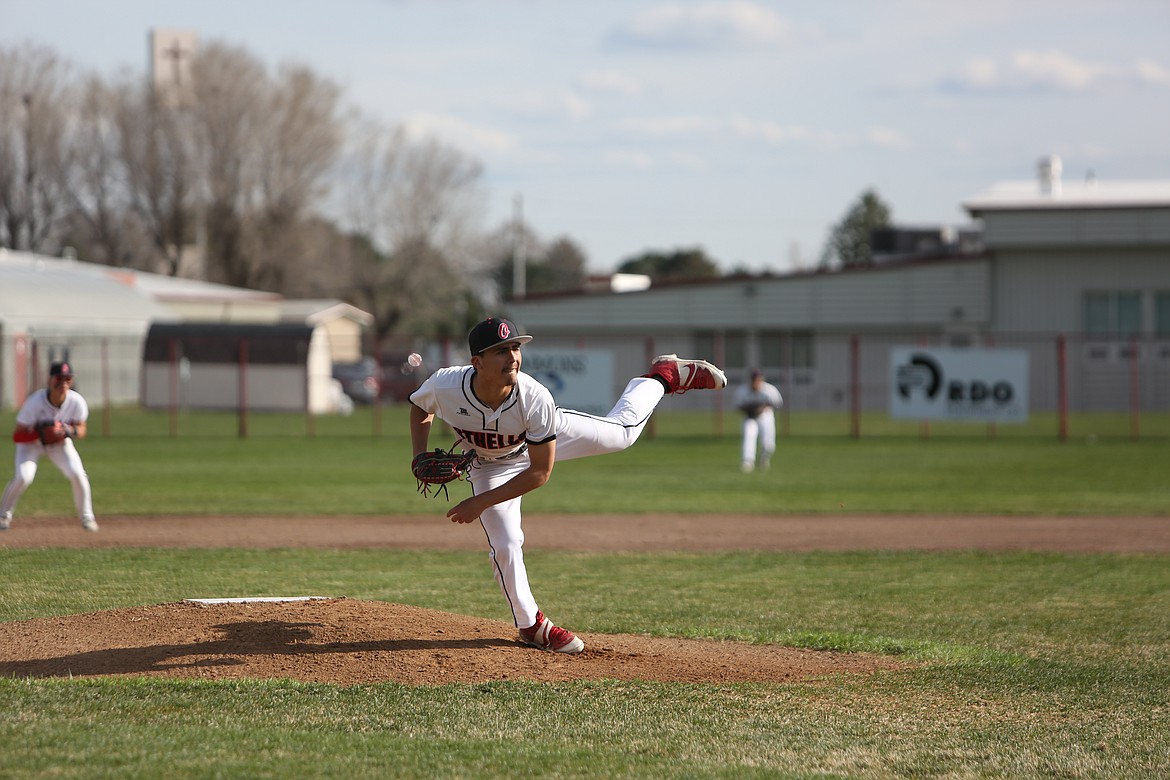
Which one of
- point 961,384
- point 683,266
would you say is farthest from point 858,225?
point 961,384

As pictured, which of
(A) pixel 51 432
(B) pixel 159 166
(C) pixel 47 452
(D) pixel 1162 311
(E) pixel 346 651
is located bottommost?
(E) pixel 346 651

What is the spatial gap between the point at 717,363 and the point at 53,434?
27.8 metres

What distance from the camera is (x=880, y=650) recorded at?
8195 millimetres

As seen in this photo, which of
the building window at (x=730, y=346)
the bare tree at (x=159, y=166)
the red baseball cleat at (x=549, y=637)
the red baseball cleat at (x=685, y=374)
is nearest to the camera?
the red baseball cleat at (x=549, y=637)

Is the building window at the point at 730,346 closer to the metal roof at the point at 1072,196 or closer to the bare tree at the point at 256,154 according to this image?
the metal roof at the point at 1072,196

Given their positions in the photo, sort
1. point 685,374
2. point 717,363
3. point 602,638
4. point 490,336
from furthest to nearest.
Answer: point 717,363 → point 602,638 → point 685,374 → point 490,336

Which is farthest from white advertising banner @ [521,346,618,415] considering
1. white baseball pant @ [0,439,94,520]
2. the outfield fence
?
white baseball pant @ [0,439,94,520]

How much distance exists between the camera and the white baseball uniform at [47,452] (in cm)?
1340

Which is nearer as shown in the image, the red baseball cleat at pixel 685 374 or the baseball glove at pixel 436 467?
the baseball glove at pixel 436 467

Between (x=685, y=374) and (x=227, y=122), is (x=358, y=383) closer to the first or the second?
(x=227, y=122)

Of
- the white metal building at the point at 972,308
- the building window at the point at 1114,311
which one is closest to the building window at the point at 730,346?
the white metal building at the point at 972,308

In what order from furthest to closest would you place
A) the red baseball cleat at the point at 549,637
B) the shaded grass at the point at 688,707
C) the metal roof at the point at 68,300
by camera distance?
the metal roof at the point at 68,300, the red baseball cleat at the point at 549,637, the shaded grass at the point at 688,707

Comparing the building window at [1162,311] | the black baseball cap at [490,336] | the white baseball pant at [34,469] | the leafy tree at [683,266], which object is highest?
the leafy tree at [683,266]

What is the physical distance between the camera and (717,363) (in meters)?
39.5
